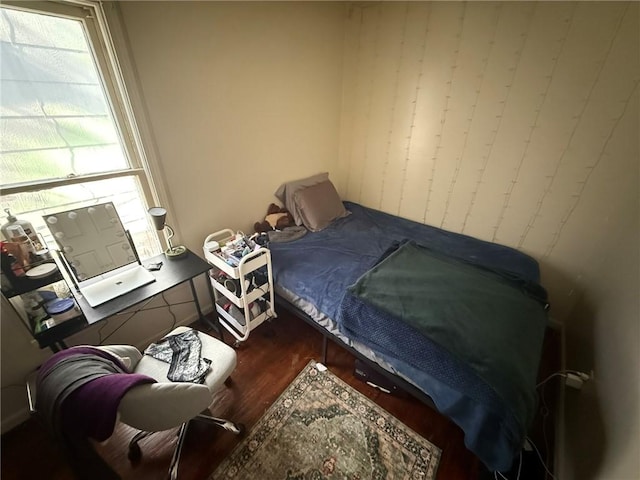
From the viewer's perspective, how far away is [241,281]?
5.05 feet

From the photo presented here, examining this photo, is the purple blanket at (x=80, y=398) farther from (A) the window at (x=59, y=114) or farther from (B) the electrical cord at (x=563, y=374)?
(B) the electrical cord at (x=563, y=374)

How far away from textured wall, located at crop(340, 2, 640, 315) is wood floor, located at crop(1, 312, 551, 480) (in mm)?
1511

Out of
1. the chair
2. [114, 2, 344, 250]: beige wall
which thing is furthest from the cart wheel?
[114, 2, 344, 250]: beige wall

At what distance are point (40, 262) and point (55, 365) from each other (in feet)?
2.17

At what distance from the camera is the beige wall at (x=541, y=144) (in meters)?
1.30

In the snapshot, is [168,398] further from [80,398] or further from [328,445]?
[328,445]

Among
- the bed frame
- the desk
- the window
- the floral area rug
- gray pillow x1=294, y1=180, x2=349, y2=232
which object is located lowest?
the floral area rug

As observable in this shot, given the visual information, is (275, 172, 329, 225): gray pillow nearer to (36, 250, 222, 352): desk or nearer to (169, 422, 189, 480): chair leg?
(36, 250, 222, 352): desk

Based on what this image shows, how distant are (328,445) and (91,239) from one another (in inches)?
64.3

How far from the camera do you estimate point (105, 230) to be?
4.44 feet

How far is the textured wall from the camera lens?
1521 mm

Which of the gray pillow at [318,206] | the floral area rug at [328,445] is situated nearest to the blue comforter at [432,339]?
the gray pillow at [318,206]

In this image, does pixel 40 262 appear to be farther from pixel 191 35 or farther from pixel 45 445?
pixel 191 35

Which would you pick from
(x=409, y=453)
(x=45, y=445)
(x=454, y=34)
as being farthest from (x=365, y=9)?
(x=45, y=445)
